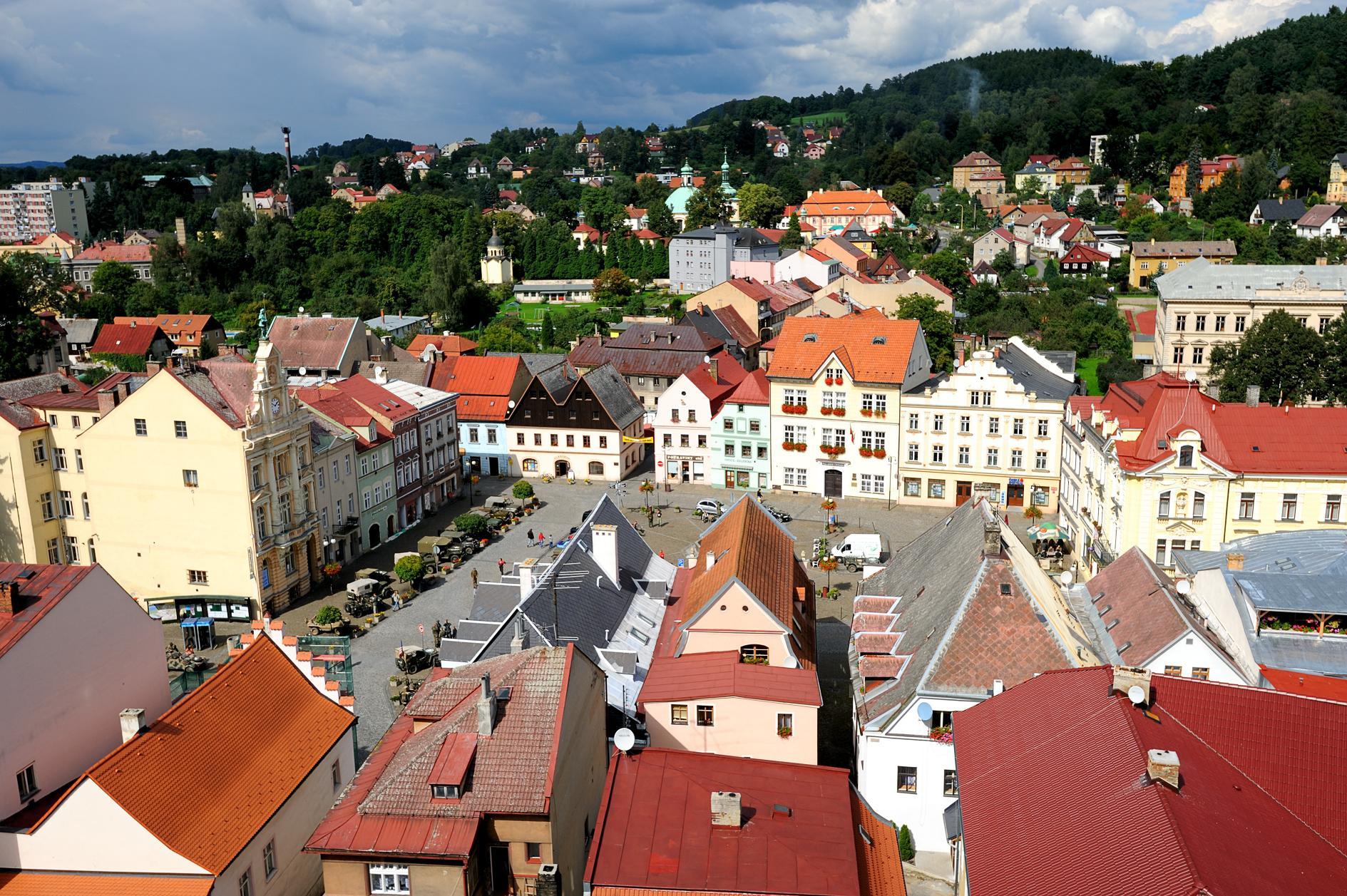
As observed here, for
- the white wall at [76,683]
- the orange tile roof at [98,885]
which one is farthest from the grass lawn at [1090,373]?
the orange tile roof at [98,885]

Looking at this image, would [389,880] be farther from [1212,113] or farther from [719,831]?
[1212,113]

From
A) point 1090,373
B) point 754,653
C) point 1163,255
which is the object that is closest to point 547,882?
point 754,653

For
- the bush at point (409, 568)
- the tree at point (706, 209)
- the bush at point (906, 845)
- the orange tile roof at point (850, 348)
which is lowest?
the bush at point (906, 845)

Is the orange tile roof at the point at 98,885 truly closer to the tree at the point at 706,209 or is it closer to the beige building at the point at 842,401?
the beige building at the point at 842,401

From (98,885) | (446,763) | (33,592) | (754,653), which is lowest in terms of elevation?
(98,885)

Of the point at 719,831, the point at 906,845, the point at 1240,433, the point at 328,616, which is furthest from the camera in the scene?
the point at 328,616

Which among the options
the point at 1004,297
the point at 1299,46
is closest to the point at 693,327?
the point at 1004,297
